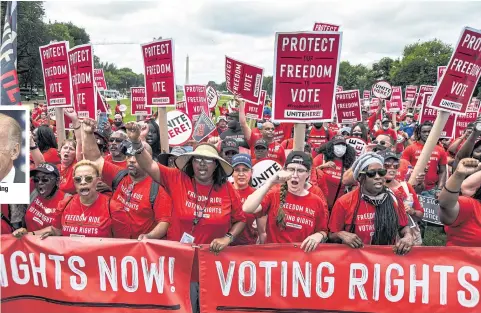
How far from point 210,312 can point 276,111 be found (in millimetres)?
2041

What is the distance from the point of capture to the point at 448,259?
387 cm

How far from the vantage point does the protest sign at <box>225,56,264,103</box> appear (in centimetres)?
850

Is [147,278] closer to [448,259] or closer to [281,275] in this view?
[281,275]

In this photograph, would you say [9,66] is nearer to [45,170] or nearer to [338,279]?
[45,170]

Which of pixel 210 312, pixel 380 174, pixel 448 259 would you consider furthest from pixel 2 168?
pixel 448 259

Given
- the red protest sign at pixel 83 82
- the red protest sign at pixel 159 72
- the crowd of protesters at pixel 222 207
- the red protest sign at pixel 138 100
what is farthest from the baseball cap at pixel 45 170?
the red protest sign at pixel 138 100

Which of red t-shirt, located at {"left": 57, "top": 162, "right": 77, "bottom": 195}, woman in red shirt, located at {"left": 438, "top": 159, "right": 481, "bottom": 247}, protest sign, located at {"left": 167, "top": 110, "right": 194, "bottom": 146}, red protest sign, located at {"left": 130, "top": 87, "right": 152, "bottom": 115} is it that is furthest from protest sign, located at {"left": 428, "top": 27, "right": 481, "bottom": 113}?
red protest sign, located at {"left": 130, "top": 87, "right": 152, "bottom": 115}

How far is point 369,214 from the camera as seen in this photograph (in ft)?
12.7

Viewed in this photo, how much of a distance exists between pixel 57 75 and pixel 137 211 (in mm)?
3077

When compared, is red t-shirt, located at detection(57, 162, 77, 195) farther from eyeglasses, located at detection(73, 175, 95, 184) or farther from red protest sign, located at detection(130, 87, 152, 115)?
red protest sign, located at detection(130, 87, 152, 115)

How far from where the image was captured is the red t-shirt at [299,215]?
3.93 meters

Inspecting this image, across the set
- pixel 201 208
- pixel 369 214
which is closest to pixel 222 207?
pixel 201 208

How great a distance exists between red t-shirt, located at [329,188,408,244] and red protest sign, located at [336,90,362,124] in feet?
23.3

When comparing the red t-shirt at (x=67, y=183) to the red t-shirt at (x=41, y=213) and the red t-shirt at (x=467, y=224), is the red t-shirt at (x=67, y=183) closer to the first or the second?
the red t-shirt at (x=41, y=213)
